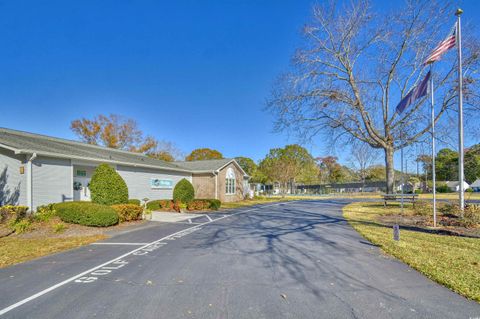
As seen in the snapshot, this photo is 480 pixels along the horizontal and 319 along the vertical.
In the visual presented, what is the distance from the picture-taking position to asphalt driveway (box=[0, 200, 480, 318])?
355 cm

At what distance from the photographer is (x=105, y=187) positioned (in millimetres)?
12531

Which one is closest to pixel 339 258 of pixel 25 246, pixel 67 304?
pixel 67 304

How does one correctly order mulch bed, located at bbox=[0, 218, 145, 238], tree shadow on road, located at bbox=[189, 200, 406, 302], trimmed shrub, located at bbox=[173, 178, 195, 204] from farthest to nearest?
1. trimmed shrub, located at bbox=[173, 178, 195, 204]
2. mulch bed, located at bbox=[0, 218, 145, 238]
3. tree shadow on road, located at bbox=[189, 200, 406, 302]

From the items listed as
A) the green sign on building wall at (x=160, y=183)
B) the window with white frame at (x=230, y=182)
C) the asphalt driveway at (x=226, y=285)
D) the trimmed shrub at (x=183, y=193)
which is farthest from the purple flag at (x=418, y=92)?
the window with white frame at (x=230, y=182)

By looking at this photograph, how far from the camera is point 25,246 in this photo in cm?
768

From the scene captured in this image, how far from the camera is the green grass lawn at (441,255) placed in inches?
173

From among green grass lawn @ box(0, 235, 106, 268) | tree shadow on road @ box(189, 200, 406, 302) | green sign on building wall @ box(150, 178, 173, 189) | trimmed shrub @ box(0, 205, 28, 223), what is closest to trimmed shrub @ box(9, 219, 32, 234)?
trimmed shrub @ box(0, 205, 28, 223)

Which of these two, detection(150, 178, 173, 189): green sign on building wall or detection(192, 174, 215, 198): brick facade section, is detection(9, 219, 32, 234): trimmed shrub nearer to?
detection(150, 178, 173, 189): green sign on building wall

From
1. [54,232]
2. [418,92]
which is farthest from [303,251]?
[418,92]

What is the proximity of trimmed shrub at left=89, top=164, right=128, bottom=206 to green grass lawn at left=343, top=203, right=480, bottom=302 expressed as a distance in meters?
10.8

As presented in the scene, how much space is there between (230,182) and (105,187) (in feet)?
53.5

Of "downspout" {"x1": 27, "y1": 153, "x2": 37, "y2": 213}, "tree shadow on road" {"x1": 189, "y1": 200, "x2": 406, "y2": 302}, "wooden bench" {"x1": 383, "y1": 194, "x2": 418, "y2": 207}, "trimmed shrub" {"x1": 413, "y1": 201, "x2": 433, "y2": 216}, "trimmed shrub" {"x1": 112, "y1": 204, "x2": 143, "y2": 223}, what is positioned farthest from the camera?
"wooden bench" {"x1": 383, "y1": 194, "x2": 418, "y2": 207}

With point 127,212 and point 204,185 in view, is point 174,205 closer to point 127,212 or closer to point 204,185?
point 127,212

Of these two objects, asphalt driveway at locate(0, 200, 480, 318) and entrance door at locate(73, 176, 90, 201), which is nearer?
asphalt driveway at locate(0, 200, 480, 318)
